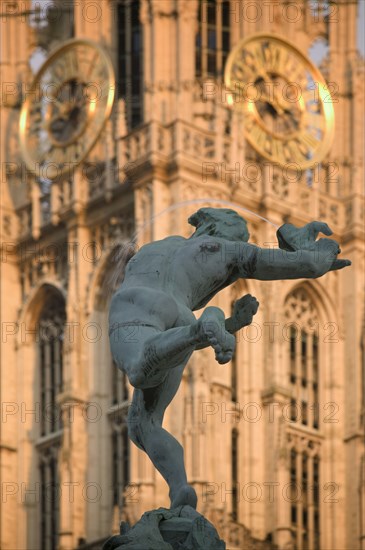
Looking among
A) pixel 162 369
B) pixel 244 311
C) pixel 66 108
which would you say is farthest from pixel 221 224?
pixel 66 108

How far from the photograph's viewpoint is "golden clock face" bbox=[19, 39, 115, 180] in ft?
143

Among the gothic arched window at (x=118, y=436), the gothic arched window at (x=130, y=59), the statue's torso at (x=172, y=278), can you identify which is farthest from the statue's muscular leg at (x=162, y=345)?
the gothic arched window at (x=130, y=59)

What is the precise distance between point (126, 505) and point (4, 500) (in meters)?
5.36

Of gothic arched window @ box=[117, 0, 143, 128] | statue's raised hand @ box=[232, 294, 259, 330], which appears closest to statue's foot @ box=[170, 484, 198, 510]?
statue's raised hand @ box=[232, 294, 259, 330]

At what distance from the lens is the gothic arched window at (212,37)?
44.7 metres

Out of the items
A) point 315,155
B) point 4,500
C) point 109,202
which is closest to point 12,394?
point 4,500

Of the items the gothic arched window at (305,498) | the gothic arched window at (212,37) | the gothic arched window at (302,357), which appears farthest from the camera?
the gothic arched window at (212,37)

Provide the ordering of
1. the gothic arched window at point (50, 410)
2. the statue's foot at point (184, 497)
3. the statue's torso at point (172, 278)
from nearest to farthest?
1. the statue's foot at point (184, 497)
2. the statue's torso at point (172, 278)
3. the gothic arched window at point (50, 410)

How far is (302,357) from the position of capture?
1721 inches

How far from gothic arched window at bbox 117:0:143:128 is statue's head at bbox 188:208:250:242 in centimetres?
3387

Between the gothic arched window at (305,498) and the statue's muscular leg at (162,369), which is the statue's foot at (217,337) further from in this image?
the gothic arched window at (305,498)

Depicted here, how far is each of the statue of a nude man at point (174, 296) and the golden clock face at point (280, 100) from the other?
107 feet

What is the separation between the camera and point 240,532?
4006 cm

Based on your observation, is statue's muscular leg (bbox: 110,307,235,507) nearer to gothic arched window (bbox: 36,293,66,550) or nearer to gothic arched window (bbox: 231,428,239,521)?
gothic arched window (bbox: 231,428,239,521)
